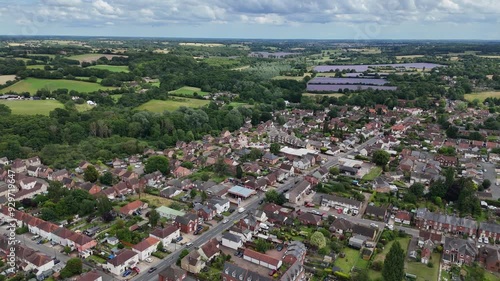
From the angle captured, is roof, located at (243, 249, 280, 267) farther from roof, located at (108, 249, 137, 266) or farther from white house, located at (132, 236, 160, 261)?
roof, located at (108, 249, 137, 266)

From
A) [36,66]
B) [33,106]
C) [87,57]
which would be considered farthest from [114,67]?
[33,106]

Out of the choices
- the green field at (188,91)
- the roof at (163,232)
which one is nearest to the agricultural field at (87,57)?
the green field at (188,91)

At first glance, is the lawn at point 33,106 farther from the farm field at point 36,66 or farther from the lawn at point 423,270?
the lawn at point 423,270

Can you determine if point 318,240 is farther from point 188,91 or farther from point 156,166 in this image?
point 188,91

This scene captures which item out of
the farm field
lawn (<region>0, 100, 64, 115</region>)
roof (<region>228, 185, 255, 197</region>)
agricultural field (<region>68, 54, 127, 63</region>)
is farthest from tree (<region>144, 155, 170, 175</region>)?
agricultural field (<region>68, 54, 127, 63</region>)

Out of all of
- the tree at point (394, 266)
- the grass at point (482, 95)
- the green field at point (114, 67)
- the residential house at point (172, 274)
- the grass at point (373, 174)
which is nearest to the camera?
the tree at point (394, 266)
